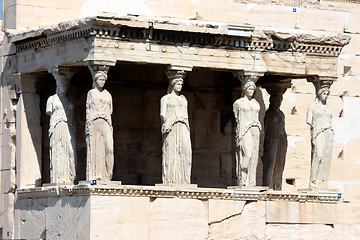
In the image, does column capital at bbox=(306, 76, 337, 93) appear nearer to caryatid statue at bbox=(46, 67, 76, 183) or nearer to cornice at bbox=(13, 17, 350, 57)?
cornice at bbox=(13, 17, 350, 57)

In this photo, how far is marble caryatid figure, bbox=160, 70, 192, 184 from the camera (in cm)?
1948

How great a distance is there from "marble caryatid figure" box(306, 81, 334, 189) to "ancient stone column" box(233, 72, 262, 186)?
3.14ft

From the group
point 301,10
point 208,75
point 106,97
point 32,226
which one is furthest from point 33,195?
point 301,10

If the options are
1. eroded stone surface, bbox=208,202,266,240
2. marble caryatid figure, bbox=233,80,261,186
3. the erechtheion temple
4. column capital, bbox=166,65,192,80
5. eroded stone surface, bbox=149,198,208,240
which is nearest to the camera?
the erechtheion temple

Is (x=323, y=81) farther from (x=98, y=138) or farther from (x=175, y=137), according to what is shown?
(x=98, y=138)

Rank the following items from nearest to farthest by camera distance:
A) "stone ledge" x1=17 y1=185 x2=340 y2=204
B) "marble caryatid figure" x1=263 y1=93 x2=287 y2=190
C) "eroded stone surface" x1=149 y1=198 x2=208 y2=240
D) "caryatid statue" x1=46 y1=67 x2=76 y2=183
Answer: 1. "stone ledge" x1=17 y1=185 x2=340 y2=204
2. "eroded stone surface" x1=149 y1=198 x2=208 y2=240
3. "caryatid statue" x1=46 y1=67 x2=76 y2=183
4. "marble caryatid figure" x1=263 y1=93 x2=287 y2=190

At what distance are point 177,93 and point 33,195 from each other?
2493 millimetres

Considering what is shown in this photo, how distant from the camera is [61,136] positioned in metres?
19.6

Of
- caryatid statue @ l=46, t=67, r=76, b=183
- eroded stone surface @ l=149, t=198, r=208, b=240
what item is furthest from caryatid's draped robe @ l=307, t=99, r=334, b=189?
caryatid statue @ l=46, t=67, r=76, b=183

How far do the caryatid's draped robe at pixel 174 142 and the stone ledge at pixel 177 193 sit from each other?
20 cm

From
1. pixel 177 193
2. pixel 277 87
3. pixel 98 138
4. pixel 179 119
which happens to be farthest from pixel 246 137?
pixel 98 138

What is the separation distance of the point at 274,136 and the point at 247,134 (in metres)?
1.50

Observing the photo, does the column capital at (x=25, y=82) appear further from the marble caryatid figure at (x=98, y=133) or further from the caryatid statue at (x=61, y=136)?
the marble caryatid figure at (x=98, y=133)

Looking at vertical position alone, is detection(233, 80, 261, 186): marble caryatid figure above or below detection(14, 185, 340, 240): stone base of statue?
above
